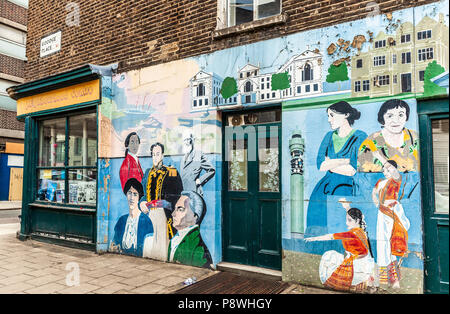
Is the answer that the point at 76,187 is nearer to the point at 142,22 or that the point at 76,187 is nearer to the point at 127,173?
the point at 127,173

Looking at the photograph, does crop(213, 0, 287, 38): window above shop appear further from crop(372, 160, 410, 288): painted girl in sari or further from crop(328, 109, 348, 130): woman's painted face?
crop(372, 160, 410, 288): painted girl in sari

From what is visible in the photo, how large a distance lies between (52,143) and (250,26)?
5.65m

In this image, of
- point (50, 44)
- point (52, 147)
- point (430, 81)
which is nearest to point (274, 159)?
point (430, 81)

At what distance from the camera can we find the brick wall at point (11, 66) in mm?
21422

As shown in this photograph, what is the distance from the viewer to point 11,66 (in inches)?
864

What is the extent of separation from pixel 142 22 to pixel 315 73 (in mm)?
3789

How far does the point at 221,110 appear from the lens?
551cm

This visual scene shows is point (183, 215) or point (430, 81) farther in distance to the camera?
point (183, 215)

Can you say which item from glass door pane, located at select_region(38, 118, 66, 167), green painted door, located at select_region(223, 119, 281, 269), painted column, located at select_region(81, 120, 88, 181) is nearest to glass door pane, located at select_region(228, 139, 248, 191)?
green painted door, located at select_region(223, 119, 281, 269)

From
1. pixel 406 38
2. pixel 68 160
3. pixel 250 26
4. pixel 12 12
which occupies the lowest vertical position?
pixel 68 160

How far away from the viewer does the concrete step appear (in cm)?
482

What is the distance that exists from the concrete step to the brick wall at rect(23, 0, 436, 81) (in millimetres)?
3571

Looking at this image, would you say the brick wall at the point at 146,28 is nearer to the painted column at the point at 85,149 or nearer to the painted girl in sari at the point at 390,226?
the painted column at the point at 85,149

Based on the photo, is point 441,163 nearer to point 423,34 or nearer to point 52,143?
point 423,34
